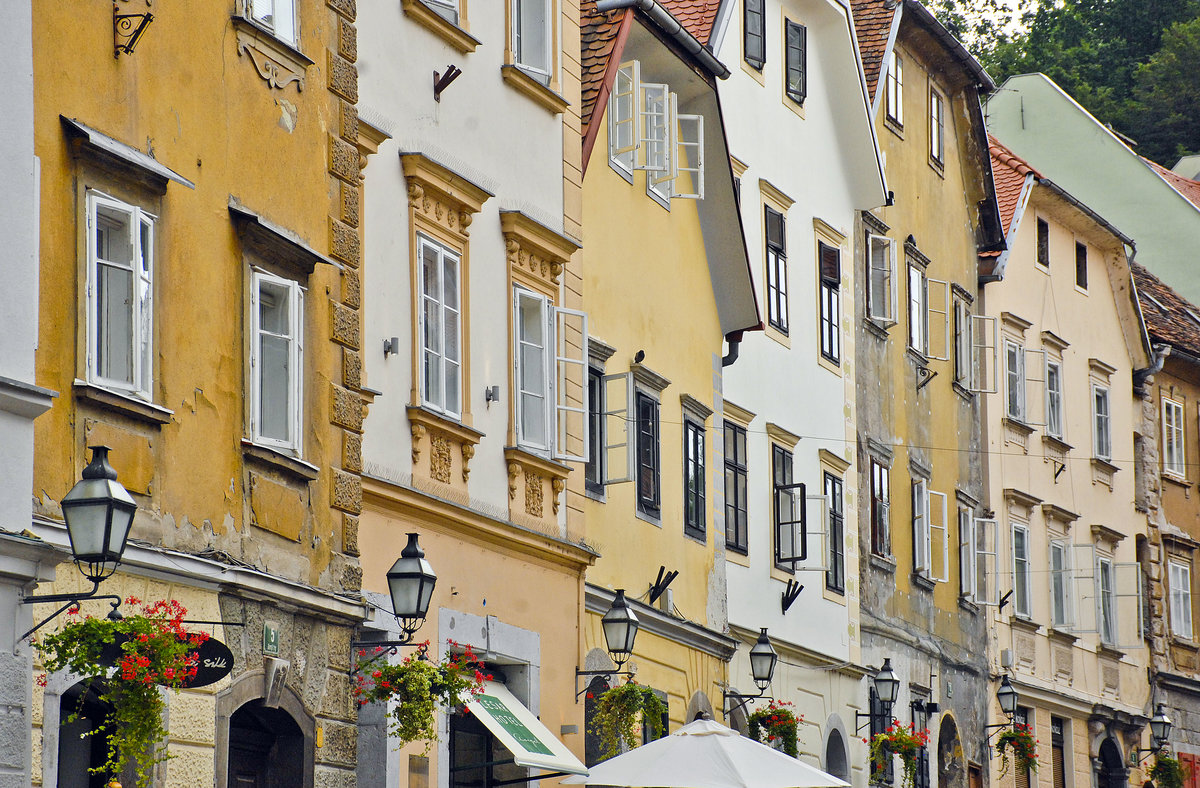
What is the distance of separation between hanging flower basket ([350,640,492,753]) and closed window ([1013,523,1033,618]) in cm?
2054

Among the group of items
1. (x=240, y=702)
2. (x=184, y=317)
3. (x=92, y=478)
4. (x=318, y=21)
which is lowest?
(x=240, y=702)

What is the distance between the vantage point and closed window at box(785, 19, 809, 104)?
85.6 feet

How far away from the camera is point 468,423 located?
15.9m

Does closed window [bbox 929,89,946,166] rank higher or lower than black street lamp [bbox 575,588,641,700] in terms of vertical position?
higher

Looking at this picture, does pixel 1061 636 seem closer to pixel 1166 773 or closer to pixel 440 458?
pixel 1166 773

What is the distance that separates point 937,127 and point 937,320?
3.19 meters

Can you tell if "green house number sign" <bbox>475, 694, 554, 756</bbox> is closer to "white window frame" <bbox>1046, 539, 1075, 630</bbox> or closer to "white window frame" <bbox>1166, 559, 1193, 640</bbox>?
"white window frame" <bbox>1046, 539, 1075, 630</bbox>

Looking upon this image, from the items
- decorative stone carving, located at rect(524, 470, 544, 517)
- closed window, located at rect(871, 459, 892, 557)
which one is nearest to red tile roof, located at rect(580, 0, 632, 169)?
decorative stone carving, located at rect(524, 470, 544, 517)

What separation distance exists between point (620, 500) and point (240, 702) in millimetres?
7823

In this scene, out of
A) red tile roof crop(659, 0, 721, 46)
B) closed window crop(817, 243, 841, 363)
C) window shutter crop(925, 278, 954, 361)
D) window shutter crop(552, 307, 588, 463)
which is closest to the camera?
window shutter crop(552, 307, 588, 463)

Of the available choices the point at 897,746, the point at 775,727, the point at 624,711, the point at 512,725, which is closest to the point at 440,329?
the point at 512,725

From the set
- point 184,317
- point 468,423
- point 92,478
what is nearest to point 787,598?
point 468,423

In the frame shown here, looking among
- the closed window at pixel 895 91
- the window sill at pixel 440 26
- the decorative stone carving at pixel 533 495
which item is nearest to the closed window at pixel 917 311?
the closed window at pixel 895 91

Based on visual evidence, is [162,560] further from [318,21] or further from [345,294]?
[318,21]
